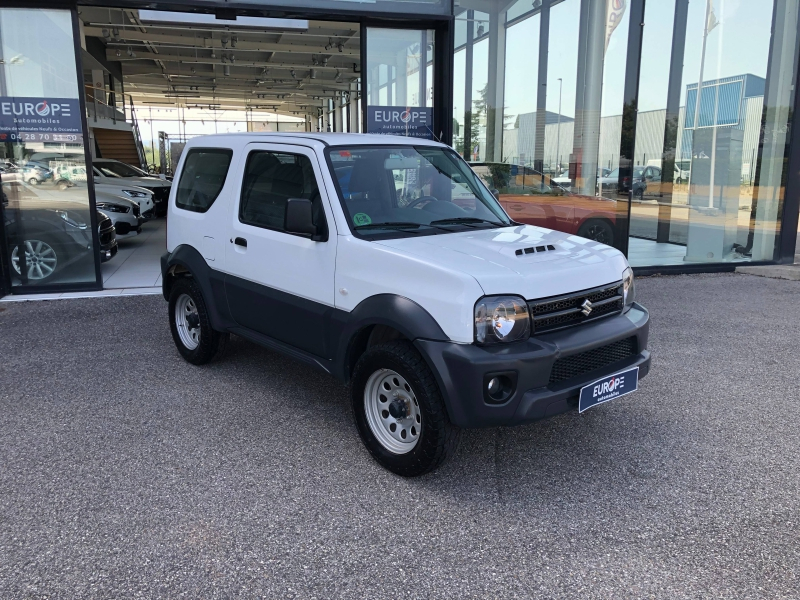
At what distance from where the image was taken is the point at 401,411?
3.47 meters

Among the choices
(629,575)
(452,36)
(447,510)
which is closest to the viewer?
(629,575)

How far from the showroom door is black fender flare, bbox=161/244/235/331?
430 cm

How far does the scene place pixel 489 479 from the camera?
3.48m

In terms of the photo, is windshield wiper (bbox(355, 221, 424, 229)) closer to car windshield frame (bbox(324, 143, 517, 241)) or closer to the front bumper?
car windshield frame (bbox(324, 143, 517, 241))

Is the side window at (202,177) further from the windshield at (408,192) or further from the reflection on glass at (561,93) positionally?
the reflection on glass at (561,93)

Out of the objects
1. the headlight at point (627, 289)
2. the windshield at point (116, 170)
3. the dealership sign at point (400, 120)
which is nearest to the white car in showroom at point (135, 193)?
the windshield at point (116, 170)

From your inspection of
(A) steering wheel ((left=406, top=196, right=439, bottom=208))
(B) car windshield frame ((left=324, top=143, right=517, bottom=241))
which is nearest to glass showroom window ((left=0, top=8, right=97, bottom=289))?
(B) car windshield frame ((left=324, top=143, right=517, bottom=241))

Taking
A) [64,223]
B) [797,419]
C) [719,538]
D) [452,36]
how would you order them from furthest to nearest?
[452,36]
[64,223]
[797,419]
[719,538]

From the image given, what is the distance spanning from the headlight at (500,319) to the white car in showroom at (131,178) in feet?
46.1

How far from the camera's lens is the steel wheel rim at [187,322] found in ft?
17.2

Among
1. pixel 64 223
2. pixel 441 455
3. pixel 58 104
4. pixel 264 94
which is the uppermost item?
pixel 264 94

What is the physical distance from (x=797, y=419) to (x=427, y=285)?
111 inches

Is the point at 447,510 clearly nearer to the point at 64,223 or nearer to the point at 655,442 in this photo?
the point at 655,442

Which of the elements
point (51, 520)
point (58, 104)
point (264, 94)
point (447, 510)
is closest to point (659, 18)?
point (58, 104)
